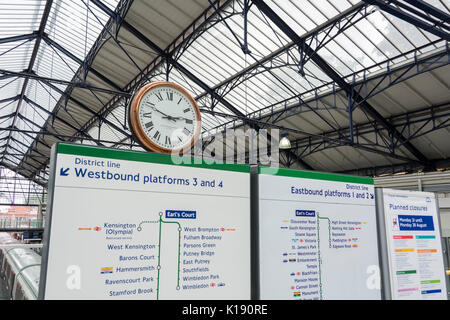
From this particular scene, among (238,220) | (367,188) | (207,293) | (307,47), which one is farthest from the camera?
(307,47)

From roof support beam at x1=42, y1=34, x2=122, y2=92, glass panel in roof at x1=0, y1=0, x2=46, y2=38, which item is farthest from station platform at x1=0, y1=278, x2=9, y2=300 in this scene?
roof support beam at x1=42, y1=34, x2=122, y2=92

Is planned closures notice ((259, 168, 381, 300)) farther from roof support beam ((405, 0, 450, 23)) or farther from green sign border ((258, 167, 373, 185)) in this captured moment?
roof support beam ((405, 0, 450, 23))

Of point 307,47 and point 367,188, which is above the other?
point 307,47

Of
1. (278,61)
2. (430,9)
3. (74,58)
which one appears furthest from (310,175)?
(74,58)

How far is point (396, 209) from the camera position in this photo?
8.95 ft

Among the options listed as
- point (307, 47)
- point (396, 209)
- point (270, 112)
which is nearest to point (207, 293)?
point (396, 209)

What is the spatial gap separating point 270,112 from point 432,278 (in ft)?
47.7

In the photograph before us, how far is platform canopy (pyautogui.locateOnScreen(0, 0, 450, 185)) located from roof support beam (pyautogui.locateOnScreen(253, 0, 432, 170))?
0.05 metres

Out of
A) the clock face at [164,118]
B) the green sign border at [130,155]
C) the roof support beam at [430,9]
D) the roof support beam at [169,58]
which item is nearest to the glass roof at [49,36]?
the roof support beam at [169,58]

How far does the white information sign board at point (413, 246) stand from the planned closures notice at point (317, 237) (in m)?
0.15

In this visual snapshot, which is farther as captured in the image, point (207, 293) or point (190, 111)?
point (190, 111)

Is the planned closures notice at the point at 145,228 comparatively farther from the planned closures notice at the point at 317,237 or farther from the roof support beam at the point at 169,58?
the roof support beam at the point at 169,58

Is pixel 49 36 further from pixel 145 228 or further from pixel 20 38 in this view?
pixel 145 228
